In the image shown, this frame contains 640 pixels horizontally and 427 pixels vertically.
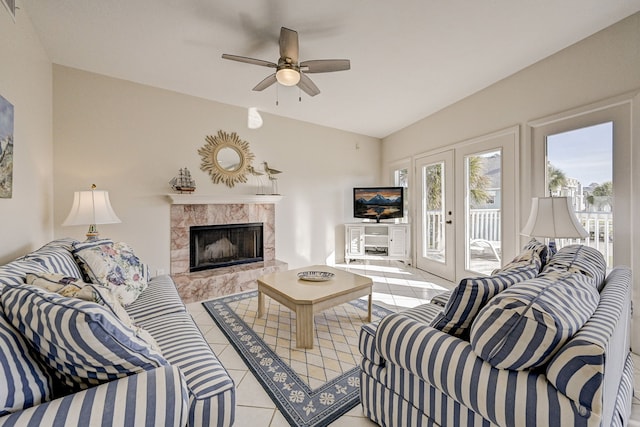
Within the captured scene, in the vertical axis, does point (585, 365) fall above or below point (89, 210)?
below

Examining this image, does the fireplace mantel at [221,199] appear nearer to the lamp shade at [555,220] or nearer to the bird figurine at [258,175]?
the bird figurine at [258,175]

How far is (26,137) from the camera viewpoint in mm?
2068

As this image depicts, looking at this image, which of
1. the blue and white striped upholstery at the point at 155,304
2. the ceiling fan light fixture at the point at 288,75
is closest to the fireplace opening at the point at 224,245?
the blue and white striped upholstery at the point at 155,304

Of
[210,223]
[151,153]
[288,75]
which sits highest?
[288,75]

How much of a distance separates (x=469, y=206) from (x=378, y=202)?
5.32ft

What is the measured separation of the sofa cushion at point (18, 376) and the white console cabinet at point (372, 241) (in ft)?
14.0

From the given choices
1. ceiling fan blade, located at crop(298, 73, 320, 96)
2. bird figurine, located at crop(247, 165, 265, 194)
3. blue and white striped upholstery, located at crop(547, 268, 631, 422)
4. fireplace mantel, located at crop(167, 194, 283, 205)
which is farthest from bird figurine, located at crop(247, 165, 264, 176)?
blue and white striped upholstery, located at crop(547, 268, 631, 422)

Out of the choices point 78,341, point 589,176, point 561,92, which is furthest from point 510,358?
point 561,92

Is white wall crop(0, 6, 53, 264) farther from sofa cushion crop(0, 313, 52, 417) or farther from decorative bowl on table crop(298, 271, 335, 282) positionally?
decorative bowl on table crop(298, 271, 335, 282)

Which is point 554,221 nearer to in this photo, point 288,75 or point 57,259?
point 288,75

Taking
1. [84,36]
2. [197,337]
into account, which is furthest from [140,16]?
[197,337]

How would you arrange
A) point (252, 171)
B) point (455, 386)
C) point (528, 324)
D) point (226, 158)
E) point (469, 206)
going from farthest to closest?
point (252, 171) < point (226, 158) < point (469, 206) < point (455, 386) < point (528, 324)

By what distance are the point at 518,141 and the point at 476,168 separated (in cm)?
61

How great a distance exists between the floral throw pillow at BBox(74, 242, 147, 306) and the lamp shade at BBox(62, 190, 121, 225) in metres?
0.59
